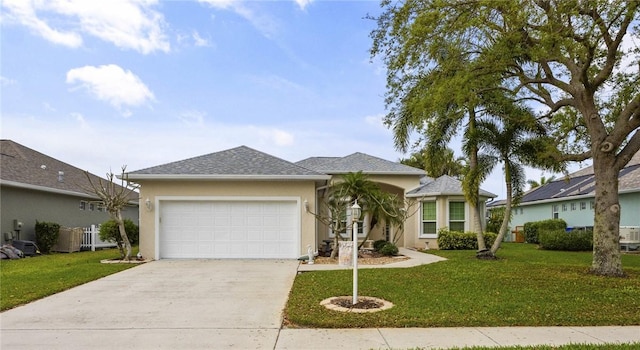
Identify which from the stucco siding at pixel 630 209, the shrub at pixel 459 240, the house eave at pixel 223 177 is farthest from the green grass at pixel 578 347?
the stucco siding at pixel 630 209

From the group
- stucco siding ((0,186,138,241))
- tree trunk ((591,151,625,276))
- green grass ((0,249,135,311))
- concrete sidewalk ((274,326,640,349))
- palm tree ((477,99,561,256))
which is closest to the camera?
concrete sidewalk ((274,326,640,349))

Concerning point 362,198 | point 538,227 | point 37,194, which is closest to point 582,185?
point 538,227

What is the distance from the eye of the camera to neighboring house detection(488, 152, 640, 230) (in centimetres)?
2073

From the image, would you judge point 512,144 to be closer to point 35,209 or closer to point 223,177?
point 223,177

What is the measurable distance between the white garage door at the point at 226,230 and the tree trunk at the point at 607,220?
8.72m

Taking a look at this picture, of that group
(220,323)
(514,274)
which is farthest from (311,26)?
(220,323)

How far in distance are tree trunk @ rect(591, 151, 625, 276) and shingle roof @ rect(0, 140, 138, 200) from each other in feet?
59.2

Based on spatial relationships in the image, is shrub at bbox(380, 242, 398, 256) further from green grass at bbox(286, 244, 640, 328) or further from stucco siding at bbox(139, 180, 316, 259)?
green grass at bbox(286, 244, 640, 328)

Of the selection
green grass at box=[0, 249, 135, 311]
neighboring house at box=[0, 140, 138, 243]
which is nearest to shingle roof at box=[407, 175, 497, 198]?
green grass at box=[0, 249, 135, 311]

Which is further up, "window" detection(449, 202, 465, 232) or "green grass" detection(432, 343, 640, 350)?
"window" detection(449, 202, 465, 232)

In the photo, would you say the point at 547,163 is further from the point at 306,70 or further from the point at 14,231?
the point at 14,231

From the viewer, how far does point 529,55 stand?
11.0 metres

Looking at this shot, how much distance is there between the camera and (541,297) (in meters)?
7.89

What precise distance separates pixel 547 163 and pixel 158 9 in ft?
41.7
